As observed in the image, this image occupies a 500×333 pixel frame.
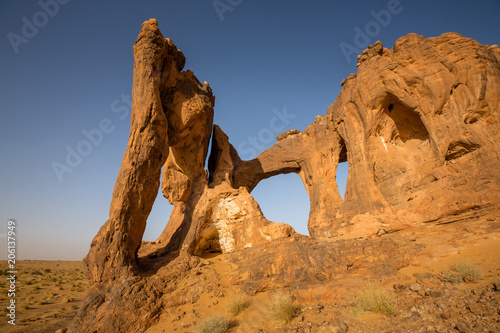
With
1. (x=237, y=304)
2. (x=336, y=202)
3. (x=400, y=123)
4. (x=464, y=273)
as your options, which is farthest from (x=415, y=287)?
(x=336, y=202)

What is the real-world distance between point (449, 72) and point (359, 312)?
11.8 m

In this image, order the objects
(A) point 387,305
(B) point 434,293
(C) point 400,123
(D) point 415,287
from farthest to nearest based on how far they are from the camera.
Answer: (C) point 400,123 < (D) point 415,287 < (B) point 434,293 < (A) point 387,305

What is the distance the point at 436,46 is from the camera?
12.3 meters

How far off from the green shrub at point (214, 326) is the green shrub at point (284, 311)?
1.25m

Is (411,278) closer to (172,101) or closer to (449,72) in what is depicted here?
(449,72)

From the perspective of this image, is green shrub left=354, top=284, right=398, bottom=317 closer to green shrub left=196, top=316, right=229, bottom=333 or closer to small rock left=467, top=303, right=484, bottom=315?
small rock left=467, top=303, right=484, bottom=315

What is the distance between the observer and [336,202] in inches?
682

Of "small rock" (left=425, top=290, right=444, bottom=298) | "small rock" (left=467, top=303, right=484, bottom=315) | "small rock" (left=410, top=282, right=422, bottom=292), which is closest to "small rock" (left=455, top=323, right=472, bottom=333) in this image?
"small rock" (left=467, top=303, right=484, bottom=315)

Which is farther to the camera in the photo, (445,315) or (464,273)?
Result: (464,273)

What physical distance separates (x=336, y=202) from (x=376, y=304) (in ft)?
39.3

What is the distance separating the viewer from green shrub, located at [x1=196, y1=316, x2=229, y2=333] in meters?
6.37

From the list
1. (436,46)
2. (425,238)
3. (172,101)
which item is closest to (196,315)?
(425,238)

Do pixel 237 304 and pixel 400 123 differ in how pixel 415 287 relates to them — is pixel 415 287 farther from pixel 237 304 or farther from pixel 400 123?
pixel 400 123

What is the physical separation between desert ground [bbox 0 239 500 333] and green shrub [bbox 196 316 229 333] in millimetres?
290
